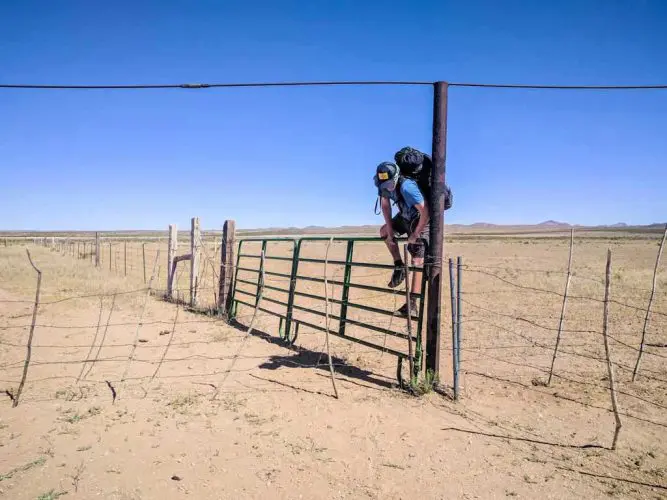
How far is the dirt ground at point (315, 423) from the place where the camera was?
138 inches

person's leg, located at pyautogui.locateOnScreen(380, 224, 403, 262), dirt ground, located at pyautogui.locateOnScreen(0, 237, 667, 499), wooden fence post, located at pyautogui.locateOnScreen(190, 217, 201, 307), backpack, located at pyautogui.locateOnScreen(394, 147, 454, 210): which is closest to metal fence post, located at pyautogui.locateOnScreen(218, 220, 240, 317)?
wooden fence post, located at pyautogui.locateOnScreen(190, 217, 201, 307)

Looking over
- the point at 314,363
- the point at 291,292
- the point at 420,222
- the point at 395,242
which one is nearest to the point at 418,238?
the point at 420,222

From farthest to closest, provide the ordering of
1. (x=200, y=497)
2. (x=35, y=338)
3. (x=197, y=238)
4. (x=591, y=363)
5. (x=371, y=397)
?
(x=197, y=238) < (x=35, y=338) < (x=591, y=363) < (x=371, y=397) < (x=200, y=497)

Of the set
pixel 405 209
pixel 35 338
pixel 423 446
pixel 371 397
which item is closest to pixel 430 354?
pixel 371 397

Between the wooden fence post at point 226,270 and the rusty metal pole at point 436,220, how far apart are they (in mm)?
5932

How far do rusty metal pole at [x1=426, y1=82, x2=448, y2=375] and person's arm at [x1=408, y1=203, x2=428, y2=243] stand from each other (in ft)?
0.28

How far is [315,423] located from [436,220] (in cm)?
274

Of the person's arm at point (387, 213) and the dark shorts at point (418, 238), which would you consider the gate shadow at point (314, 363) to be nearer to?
the dark shorts at point (418, 238)

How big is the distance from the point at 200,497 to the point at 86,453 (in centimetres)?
129

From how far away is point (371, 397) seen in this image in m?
5.29

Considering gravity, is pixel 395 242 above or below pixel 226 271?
above

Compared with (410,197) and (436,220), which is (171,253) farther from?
(436,220)

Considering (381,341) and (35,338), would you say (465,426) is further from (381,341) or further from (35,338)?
(35,338)

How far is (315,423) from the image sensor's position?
15.0ft
